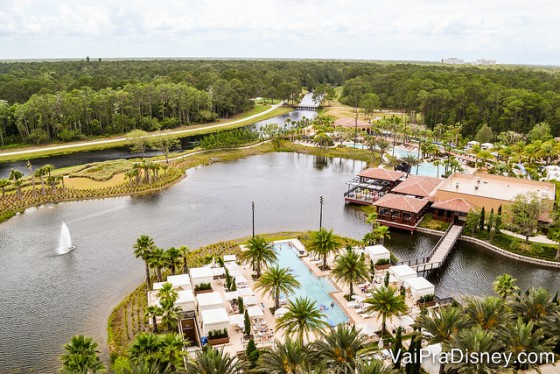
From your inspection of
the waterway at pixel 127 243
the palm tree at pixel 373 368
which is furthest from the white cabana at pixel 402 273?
the palm tree at pixel 373 368

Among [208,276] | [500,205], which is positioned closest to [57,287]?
[208,276]

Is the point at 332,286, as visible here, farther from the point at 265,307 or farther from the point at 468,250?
the point at 468,250

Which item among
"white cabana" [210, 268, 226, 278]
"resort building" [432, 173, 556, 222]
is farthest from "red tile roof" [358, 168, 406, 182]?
"white cabana" [210, 268, 226, 278]

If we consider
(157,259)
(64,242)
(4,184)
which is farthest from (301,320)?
(4,184)

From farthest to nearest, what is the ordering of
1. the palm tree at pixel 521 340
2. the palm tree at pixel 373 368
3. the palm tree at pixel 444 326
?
1. the palm tree at pixel 444 326
2. the palm tree at pixel 521 340
3. the palm tree at pixel 373 368

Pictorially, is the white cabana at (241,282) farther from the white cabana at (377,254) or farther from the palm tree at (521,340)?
the palm tree at (521,340)

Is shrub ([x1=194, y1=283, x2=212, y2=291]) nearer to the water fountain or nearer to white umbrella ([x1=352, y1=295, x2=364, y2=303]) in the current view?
white umbrella ([x1=352, y1=295, x2=364, y2=303])
